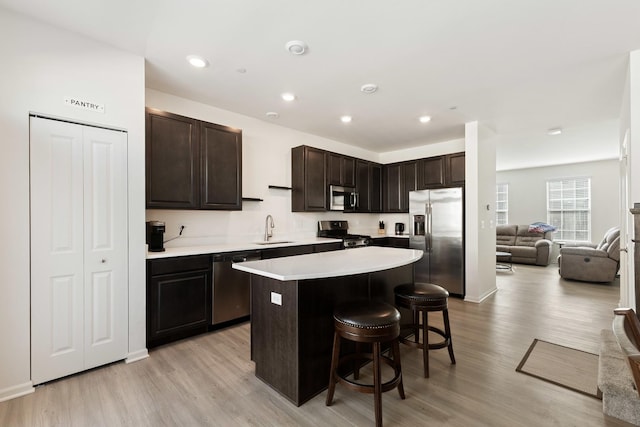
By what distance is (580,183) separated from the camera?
26.1 ft

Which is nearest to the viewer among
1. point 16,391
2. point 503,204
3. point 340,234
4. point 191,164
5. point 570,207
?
point 16,391

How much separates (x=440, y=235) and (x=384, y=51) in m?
3.24

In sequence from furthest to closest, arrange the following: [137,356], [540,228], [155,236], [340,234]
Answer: [540,228]
[340,234]
[155,236]
[137,356]

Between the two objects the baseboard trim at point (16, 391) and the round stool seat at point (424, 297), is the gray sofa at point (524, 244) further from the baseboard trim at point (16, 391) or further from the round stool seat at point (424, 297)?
the baseboard trim at point (16, 391)

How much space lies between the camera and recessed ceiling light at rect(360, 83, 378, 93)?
125 inches

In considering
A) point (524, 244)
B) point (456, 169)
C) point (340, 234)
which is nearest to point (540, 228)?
point (524, 244)

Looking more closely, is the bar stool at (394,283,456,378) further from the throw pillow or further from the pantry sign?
the throw pillow

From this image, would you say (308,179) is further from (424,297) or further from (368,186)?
(424,297)

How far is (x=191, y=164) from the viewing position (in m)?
3.30

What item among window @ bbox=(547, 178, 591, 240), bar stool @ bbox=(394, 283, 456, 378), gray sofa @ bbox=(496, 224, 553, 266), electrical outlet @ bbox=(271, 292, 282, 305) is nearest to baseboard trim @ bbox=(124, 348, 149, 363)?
electrical outlet @ bbox=(271, 292, 282, 305)

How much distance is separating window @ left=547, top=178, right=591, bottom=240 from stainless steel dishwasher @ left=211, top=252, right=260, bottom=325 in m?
9.01

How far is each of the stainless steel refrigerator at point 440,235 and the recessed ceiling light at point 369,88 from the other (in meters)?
2.29

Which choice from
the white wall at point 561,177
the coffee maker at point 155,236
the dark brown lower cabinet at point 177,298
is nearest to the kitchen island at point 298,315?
the dark brown lower cabinet at point 177,298

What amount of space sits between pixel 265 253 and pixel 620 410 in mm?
3190
